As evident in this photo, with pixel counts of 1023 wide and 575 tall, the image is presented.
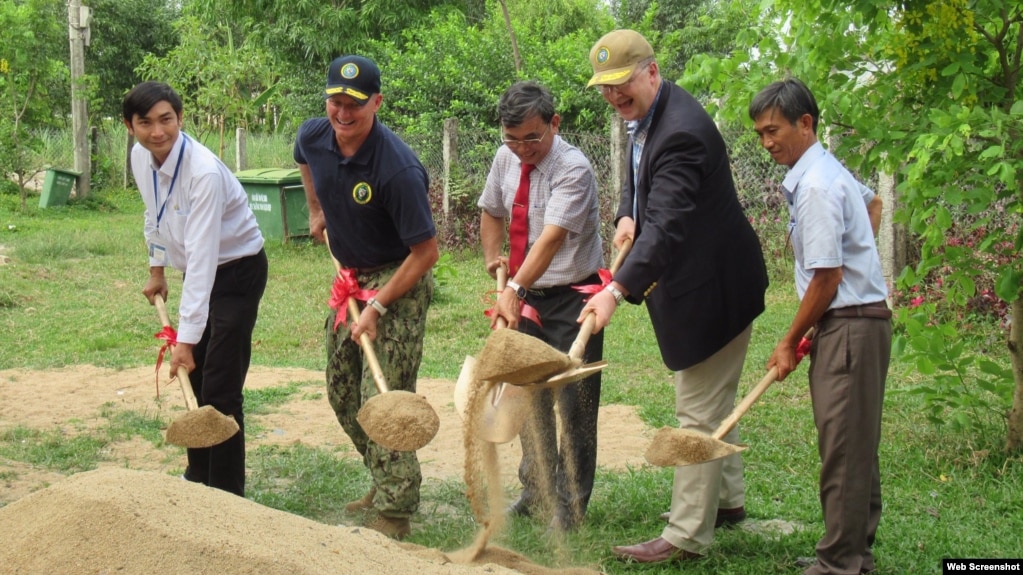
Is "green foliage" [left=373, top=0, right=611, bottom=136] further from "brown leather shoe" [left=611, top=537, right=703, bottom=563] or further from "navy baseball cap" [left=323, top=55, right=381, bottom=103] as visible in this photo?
"brown leather shoe" [left=611, top=537, right=703, bottom=563]

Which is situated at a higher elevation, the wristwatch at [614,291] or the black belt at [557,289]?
the wristwatch at [614,291]

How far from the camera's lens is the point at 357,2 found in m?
18.2

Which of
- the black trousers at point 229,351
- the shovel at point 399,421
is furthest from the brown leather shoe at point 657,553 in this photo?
the black trousers at point 229,351

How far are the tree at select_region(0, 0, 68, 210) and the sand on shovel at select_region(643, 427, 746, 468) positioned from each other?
55.5 feet

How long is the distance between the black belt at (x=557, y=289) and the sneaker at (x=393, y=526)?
1.15 m

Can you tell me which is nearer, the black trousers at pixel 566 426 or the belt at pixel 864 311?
the belt at pixel 864 311

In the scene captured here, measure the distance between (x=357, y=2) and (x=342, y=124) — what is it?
1475 centimetres

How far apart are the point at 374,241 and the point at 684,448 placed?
170 centimetres

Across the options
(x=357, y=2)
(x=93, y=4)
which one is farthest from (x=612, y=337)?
(x=93, y=4)

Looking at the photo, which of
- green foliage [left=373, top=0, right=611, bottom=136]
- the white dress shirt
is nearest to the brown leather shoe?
the white dress shirt

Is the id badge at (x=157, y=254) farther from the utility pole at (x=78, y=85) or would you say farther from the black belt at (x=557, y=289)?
the utility pole at (x=78, y=85)

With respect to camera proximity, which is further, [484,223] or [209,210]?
[484,223]

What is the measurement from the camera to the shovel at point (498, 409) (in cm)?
376

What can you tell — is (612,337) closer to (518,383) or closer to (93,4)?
(518,383)
